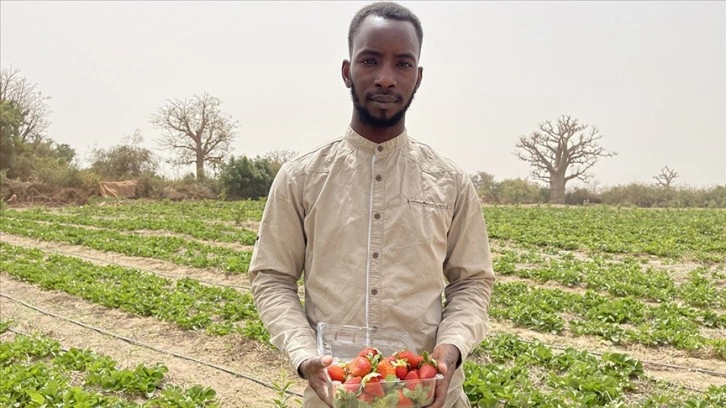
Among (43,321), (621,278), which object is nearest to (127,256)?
(43,321)

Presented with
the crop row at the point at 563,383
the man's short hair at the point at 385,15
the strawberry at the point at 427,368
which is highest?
the man's short hair at the point at 385,15

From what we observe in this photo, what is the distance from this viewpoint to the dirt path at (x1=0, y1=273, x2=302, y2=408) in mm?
6113

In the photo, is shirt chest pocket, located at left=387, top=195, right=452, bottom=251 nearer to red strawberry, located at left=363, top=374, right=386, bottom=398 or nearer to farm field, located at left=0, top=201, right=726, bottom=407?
red strawberry, located at left=363, top=374, right=386, bottom=398

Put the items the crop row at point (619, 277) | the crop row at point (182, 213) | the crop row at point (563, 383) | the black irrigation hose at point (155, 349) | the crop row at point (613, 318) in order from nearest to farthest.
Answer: the crop row at point (563, 383) < the black irrigation hose at point (155, 349) < the crop row at point (613, 318) < the crop row at point (619, 277) < the crop row at point (182, 213)

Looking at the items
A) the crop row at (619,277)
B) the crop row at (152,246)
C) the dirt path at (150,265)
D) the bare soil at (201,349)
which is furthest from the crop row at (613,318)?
the crop row at (152,246)

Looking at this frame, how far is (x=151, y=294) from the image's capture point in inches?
393

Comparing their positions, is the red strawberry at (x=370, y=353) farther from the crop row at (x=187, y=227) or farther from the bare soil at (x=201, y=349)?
the crop row at (x=187, y=227)

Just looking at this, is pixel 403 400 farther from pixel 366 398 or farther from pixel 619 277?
pixel 619 277

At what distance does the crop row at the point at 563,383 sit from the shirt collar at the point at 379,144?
11.5ft

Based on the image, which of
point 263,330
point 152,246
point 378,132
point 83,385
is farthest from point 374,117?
point 152,246

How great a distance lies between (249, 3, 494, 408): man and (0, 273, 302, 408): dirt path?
328 centimetres

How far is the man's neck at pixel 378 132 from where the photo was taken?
2107 mm

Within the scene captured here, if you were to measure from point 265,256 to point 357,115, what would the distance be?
581mm

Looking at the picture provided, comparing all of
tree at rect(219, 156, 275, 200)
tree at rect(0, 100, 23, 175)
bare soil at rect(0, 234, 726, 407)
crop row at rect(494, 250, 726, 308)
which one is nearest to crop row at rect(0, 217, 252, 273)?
bare soil at rect(0, 234, 726, 407)
